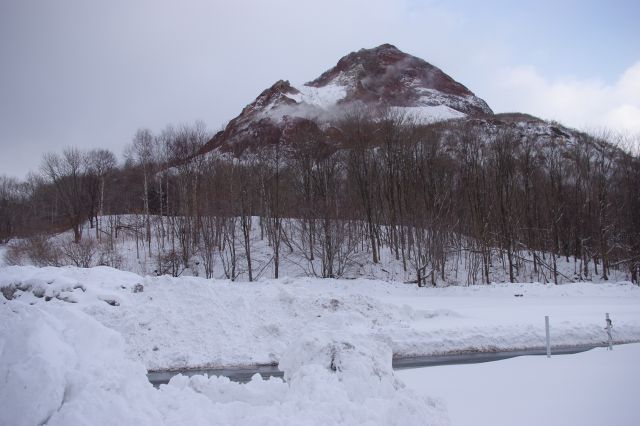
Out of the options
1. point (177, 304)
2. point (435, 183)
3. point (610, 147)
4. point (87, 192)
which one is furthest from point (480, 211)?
point (87, 192)

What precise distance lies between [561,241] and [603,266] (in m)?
6.24

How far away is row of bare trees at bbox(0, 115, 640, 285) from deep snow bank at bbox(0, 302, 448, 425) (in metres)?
24.2

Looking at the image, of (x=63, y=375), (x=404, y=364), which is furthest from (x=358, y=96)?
(x=63, y=375)

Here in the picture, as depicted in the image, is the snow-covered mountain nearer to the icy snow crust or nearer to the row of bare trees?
the row of bare trees

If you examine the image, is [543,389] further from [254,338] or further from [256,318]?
[256,318]

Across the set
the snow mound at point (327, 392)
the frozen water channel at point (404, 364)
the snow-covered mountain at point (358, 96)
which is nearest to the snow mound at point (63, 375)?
the snow mound at point (327, 392)

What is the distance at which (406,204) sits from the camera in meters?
35.5

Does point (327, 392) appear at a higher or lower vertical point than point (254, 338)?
higher

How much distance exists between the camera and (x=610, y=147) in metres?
35.8

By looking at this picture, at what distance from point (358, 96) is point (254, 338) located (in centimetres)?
7066

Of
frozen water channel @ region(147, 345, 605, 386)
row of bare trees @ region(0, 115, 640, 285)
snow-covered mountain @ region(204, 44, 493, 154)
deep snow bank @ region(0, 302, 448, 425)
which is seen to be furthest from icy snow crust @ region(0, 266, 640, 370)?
snow-covered mountain @ region(204, 44, 493, 154)

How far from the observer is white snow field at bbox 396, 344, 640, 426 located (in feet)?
23.5

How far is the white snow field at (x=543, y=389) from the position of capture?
7.15 meters

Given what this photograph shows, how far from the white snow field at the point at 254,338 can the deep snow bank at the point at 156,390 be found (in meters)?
0.02
